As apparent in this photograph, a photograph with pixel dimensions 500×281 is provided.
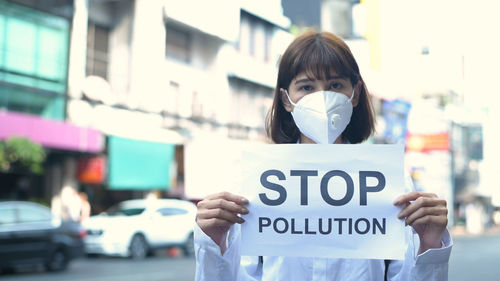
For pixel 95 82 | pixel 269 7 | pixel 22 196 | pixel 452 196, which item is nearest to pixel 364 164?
pixel 269 7

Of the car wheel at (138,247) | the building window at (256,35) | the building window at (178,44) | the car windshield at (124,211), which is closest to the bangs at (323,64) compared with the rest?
the building window at (256,35)

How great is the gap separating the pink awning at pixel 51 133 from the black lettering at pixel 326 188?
13005 mm

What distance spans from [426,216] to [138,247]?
12903mm

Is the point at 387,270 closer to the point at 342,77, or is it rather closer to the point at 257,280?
the point at 257,280

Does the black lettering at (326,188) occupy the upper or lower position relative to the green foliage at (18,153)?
lower

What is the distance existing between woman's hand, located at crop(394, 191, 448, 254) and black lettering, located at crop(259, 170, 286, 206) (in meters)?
0.31

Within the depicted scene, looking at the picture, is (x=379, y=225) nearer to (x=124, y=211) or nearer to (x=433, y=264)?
(x=433, y=264)

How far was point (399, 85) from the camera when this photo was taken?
3488 cm

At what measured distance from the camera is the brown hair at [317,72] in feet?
5.63

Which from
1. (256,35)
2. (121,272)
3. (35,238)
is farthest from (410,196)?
(35,238)

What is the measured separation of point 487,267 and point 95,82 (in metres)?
9.18

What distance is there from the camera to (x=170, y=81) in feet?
15.4

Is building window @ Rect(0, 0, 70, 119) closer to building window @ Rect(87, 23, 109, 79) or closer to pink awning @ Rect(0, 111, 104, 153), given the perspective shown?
pink awning @ Rect(0, 111, 104, 153)

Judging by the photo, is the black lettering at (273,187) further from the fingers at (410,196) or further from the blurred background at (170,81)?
the fingers at (410,196)
